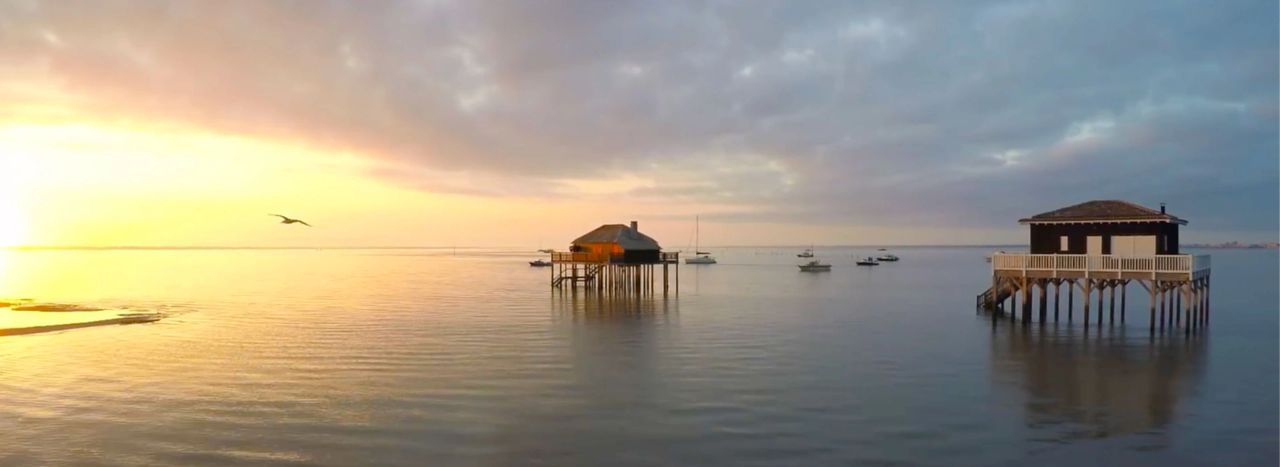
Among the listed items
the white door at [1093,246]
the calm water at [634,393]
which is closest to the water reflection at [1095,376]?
the calm water at [634,393]

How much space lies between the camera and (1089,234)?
34.9 metres

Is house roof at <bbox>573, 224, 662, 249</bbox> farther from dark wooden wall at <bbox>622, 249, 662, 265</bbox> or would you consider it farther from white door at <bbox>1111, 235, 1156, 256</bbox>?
white door at <bbox>1111, 235, 1156, 256</bbox>

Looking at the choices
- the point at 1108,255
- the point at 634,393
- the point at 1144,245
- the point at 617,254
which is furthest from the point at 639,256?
the point at 634,393

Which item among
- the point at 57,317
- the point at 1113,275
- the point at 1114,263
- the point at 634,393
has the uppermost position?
the point at 1114,263

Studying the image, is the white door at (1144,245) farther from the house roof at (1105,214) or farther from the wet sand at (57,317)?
the wet sand at (57,317)

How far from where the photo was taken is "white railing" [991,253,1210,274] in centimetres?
3250

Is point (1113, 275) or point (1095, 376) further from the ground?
point (1113, 275)

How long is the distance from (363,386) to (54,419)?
6989mm

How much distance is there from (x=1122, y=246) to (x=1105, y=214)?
61.5 inches

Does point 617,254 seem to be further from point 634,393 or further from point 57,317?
point 634,393

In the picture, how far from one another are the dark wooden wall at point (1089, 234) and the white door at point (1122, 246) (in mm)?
188

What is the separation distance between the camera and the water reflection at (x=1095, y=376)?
18.0 metres

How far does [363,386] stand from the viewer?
2178 cm

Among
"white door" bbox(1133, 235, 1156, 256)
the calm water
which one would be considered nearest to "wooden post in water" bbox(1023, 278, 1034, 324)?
the calm water
